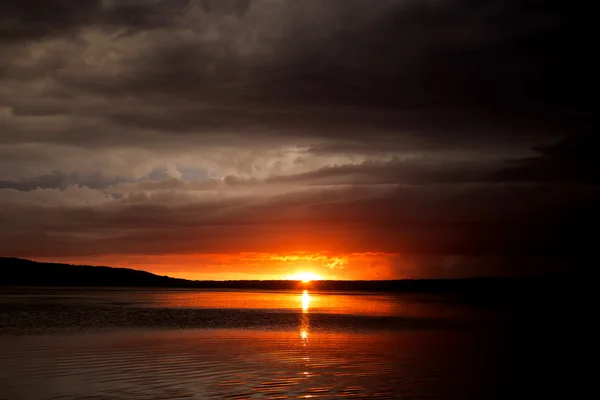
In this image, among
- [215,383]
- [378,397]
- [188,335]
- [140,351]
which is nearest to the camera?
[378,397]

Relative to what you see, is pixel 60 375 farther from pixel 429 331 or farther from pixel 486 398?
pixel 429 331

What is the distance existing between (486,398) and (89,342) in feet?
84.5

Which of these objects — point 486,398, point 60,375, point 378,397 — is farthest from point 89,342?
point 486,398

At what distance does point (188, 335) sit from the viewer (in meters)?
48.7

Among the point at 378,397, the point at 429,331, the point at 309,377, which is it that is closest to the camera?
the point at 378,397

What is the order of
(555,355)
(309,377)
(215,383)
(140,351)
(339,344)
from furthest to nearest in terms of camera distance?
(339,344)
(555,355)
(140,351)
(309,377)
(215,383)

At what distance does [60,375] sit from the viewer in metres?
28.5

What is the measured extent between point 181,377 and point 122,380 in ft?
8.29

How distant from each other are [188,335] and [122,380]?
21304mm

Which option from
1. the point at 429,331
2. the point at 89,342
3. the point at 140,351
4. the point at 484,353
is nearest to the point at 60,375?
the point at 140,351

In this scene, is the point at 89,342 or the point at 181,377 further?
the point at 89,342

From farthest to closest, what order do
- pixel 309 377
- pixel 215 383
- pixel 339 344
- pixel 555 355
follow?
pixel 339 344, pixel 555 355, pixel 309 377, pixel 215 383

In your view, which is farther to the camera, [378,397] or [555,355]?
[555,355]

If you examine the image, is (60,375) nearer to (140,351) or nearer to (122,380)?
(122,380)
